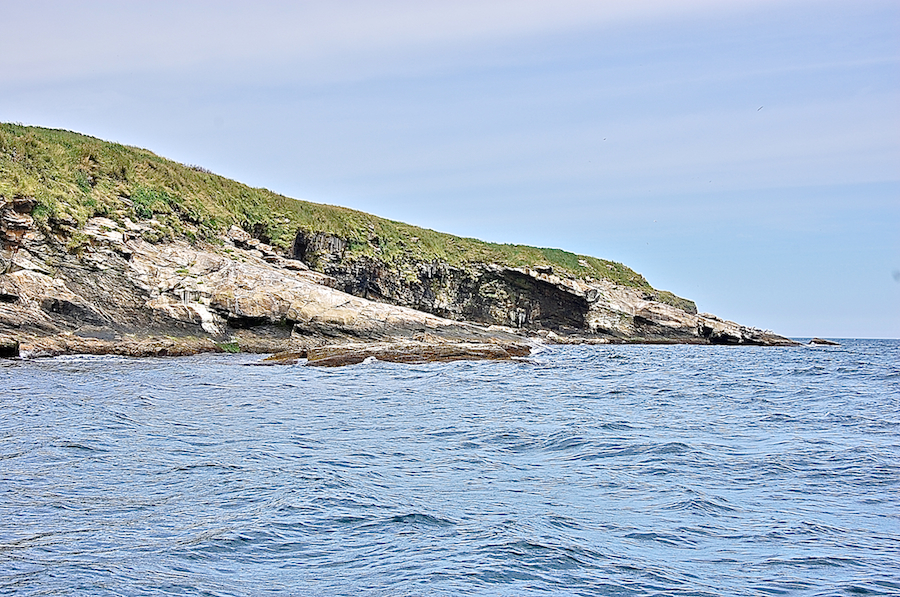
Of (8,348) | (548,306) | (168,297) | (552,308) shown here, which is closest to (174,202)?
(168,297)

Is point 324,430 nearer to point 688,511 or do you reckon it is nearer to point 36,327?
point 688,511

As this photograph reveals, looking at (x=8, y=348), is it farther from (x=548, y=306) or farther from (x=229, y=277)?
(x=548, y=306)

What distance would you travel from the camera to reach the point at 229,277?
34.8m

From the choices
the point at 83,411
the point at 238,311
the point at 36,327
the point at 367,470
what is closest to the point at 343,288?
the point at 238,311

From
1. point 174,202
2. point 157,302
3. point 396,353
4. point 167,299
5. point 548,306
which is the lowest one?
point 396,353

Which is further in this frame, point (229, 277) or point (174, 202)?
point (174, 202)

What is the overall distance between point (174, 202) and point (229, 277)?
978 cm

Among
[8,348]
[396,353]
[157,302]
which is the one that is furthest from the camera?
[157,302]

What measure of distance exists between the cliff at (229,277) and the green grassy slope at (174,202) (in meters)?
0.12

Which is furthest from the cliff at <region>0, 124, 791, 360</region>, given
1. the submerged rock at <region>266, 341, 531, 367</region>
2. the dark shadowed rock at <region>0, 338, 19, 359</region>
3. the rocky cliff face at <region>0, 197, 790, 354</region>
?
the submerged rock at <region>266, 341, 531, 367</region>

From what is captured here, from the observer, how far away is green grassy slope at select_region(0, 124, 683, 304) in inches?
1361

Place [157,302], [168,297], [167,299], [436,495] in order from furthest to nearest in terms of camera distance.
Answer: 1. [168,297]
2. [167,299]
3. [157,302]
4. [436,495]

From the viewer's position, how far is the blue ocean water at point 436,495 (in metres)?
5.80

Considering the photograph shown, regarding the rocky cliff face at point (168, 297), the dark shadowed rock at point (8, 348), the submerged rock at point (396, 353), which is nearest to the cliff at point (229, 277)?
the rocky cliff face at point (168, 297)
